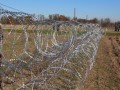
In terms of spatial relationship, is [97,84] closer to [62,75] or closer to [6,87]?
[62,75]

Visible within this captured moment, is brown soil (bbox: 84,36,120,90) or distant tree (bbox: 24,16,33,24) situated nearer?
distant tree (bbox: 24,16,33,24)

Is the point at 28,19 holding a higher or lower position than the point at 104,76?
higher

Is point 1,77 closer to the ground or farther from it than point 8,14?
closer to the ground

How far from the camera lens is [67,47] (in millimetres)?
8414

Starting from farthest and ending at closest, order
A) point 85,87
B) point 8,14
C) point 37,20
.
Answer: point 85,87
point 37,20
point 8,14

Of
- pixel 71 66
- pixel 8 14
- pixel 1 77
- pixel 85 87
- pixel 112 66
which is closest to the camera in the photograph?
pixel 8 14

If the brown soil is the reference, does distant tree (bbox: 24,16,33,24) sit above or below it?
above

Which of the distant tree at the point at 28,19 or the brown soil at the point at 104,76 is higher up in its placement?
the distant tree at the point at 28,19

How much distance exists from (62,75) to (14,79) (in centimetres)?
180

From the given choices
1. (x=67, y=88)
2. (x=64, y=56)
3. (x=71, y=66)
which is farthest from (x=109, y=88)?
(x=64, y=56)

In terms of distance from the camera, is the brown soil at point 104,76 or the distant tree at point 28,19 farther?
the brown soil at point 104,76

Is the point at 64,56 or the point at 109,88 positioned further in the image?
the point at 109,88

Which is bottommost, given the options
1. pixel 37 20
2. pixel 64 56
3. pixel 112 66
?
pixel 112 66

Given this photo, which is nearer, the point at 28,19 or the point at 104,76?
the point at 28,19
